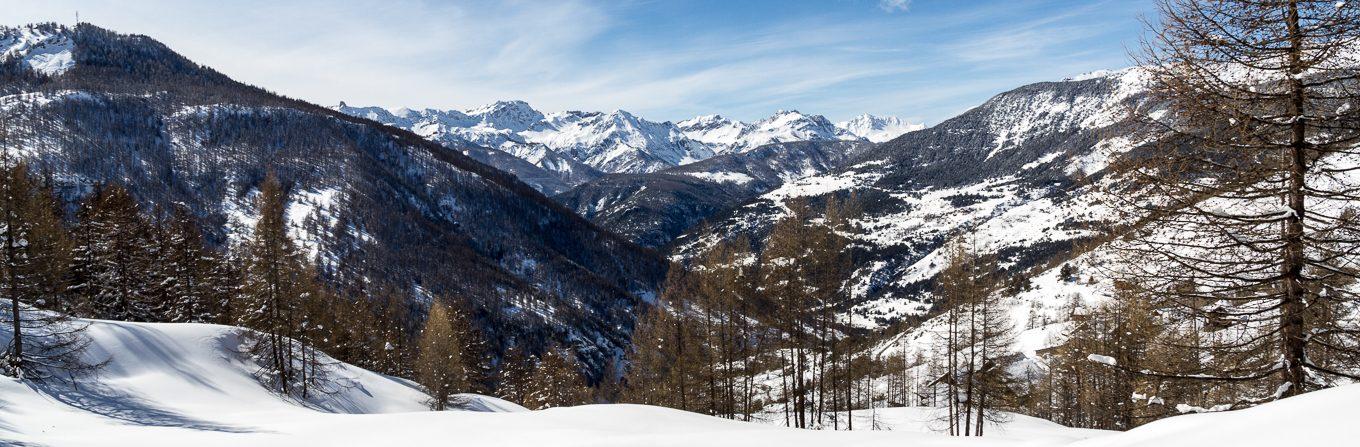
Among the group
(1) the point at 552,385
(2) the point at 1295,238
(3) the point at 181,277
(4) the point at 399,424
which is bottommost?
(1) the point at 552,385

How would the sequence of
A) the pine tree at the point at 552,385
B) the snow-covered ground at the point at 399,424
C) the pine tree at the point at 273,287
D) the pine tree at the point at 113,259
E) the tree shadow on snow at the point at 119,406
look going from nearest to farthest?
the snow-covered ground at the point at 399,424, the tree shadow on snow at the point at 119,406, the pine tree at the point at 273,287, the pine tree at the point at 113,259, the pine tree at the point at 552,385

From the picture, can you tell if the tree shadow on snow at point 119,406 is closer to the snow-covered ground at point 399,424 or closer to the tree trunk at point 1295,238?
the snow-covered ground at point 399,424

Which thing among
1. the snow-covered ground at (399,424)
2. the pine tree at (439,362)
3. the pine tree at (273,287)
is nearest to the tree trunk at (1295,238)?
the snow-covered ground at (399,424)

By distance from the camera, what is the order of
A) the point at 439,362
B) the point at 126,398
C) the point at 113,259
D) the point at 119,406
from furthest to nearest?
the point at 439,362, the point at 113,259, the point at 126,398, the point at 119,406

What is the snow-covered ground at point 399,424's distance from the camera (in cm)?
599

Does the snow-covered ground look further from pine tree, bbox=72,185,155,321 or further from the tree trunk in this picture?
pine tree, bbox=72,185,155,321

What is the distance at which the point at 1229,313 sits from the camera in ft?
28.2

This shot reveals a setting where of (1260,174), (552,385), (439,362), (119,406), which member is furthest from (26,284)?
(1260,174)

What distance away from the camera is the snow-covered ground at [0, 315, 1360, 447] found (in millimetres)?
5988

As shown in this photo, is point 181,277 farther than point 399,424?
Yes

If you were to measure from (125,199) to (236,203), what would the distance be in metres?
196

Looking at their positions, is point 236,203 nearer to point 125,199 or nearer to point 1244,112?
point 125,199

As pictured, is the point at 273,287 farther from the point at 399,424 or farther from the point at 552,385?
the point at 552,385

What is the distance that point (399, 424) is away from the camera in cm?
1431
